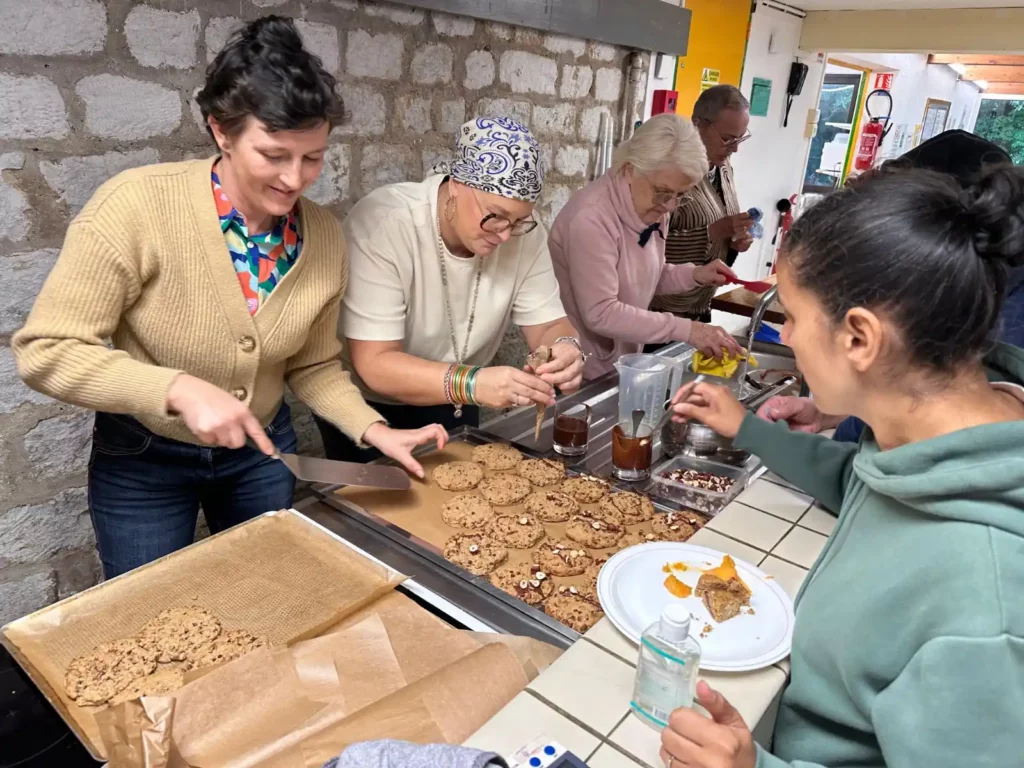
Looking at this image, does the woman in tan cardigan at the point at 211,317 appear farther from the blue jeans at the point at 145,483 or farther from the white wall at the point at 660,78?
the white wall at the point at 660,78

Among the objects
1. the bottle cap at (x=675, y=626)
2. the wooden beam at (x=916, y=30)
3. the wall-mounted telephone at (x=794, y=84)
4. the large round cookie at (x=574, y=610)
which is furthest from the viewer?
the wall-mounted telephone at (x=794, y=84)

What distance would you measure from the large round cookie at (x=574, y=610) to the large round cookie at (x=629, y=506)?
0.27 meters

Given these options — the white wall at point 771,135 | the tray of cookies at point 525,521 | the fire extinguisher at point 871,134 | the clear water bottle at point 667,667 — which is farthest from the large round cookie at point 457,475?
the fire extinguisher at point 871,134

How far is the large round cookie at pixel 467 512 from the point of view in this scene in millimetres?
1318

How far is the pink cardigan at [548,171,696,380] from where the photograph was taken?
2.25 meters

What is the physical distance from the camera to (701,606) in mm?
988

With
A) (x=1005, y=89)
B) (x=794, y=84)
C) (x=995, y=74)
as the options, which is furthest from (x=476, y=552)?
(x=1005, y=89)

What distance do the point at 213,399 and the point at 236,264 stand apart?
31 centimetres

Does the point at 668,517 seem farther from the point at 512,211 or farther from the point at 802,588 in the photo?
the point at 512,211

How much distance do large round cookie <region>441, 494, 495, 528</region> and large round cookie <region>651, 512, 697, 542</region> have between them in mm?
311

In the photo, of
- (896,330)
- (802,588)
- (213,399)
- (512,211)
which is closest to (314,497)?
(213,399)

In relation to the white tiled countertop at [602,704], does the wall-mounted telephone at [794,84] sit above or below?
above

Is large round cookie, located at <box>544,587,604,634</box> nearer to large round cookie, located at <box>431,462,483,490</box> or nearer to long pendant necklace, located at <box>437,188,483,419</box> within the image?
large round cookie, located at <box>431,462,483,490</box>

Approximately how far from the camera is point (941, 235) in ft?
2.31
